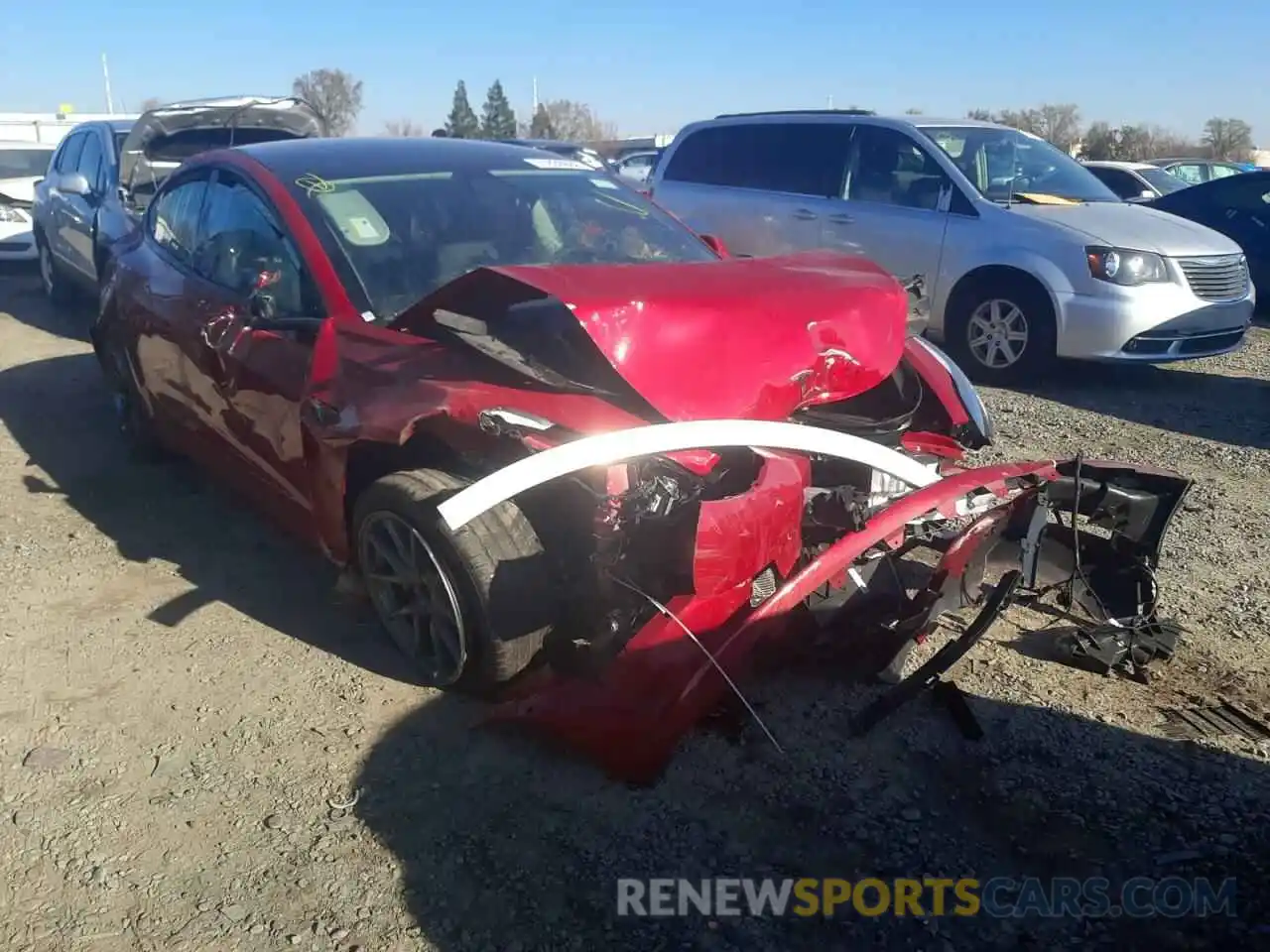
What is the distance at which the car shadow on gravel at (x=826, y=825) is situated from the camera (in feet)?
7.73

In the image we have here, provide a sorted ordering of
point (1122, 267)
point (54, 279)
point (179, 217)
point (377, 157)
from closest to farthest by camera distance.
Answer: point (377, 157) → point (179, 217) → point (1122, 267) → point (54, 279)

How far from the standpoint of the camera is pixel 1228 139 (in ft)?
142

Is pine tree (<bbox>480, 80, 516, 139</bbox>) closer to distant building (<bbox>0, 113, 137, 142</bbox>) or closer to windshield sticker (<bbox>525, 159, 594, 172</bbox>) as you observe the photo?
distant building (<bbox>0, 113, 137, 142</bbox>)

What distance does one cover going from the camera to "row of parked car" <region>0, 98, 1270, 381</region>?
7012 millimetres

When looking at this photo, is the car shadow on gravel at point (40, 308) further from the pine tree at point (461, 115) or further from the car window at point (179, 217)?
the pine tree at point (461, 115)

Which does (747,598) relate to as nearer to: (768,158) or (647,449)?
(647,449)

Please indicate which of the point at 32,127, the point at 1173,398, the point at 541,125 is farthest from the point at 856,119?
the point at 541,125

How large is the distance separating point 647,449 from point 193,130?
23.3ft

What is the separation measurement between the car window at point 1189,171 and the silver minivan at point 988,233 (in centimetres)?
1093

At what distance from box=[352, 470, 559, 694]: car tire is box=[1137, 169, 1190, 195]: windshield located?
14049mm

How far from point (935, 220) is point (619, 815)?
239 inches

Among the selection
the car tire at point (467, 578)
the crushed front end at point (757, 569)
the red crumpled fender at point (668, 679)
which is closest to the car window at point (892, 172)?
the crushed front end at point (757, 569)

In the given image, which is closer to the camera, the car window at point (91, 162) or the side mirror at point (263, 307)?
the side mirror at point (263, 307)

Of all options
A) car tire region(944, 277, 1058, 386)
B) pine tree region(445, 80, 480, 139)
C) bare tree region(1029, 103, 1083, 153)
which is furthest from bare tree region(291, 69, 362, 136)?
car tire region(944, 277, 1058, 386)
